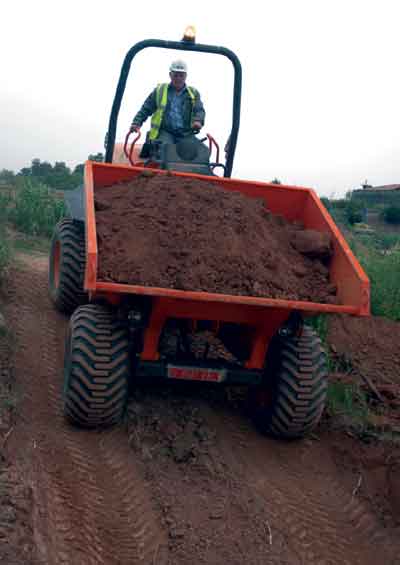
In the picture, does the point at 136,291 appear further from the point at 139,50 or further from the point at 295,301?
the point at 139,50

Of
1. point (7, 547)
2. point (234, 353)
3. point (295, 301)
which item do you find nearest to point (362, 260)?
point (234, 353)

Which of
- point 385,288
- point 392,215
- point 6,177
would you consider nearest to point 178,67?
point 385,288

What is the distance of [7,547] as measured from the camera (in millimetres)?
2906

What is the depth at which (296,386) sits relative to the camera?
16.0 feet

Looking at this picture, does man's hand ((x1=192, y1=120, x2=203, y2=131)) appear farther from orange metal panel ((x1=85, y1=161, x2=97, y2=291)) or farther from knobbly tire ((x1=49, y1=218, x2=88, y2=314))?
orange metal panel ((x1=85, y1=161, x2=97, y2=291))

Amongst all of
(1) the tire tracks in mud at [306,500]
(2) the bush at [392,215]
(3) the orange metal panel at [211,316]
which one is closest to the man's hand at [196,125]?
(3) the orange metal panel at [211,316]

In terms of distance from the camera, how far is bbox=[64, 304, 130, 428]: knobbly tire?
450 cm

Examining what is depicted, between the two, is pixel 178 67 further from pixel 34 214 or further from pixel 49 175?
pixel 49 175

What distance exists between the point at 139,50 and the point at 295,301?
10.5 feet

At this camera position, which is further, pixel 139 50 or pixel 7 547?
pixel 139 50

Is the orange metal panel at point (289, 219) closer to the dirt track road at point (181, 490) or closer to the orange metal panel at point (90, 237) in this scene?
the orange metal panel at point (90, 237)

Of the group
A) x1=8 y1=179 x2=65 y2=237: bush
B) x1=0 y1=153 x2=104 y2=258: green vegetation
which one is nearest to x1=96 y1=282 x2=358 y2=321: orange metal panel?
x1=0 y1=153 x2=104 y2=258: green vegetation

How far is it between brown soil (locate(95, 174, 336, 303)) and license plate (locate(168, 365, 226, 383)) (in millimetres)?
687

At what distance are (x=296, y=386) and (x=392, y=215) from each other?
1779 cm
